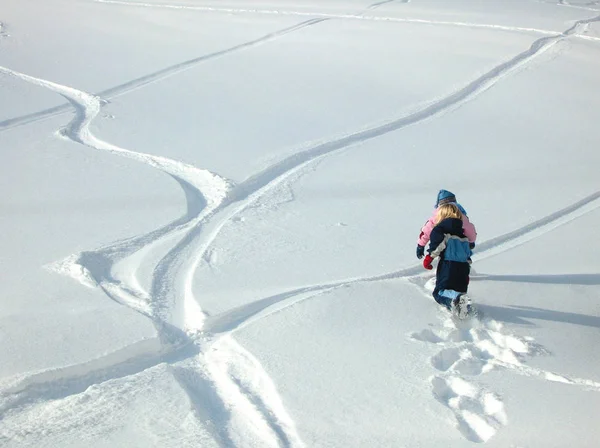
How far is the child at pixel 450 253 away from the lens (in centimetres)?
528

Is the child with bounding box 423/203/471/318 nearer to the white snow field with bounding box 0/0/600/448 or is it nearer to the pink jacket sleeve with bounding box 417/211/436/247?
the pink jacket sleeve with bounding box 417/211/436/247

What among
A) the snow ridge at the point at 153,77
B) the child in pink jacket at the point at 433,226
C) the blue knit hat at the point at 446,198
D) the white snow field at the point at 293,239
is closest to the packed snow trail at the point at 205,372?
the white snow field at the point at 293,239

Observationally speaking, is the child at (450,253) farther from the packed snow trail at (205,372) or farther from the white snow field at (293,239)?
the packed snow trail at (205,372)

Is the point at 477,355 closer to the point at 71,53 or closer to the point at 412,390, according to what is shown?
the point at 412,390

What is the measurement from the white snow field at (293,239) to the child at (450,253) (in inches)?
7.7

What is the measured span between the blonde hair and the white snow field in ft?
2.11

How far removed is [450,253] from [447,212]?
0.95ft

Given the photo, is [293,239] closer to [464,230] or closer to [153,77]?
[464,230]

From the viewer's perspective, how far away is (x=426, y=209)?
7.45m

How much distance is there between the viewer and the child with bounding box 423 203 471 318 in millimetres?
5281

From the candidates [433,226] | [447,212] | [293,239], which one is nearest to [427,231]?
[433,226]

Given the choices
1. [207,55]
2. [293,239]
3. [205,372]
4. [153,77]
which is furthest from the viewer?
[207,55]

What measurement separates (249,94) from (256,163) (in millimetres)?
2732

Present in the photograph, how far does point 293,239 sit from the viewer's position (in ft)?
21.9
